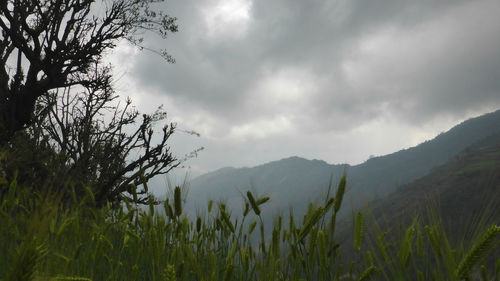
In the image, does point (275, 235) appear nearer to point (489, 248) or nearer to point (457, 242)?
point (457, 242)

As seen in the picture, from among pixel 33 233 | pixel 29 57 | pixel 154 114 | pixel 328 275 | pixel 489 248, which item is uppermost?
pixel 29 57

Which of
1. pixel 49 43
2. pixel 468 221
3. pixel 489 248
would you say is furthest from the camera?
pixel 49 43

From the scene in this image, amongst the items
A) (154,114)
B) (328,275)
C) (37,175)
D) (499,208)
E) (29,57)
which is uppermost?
(29,57)

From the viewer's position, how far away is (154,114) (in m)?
14.9

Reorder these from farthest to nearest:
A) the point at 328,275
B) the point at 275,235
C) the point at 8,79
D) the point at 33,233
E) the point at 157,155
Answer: the point at 157,155 → the point at 8,79 → the point at 275,235 → the point at 328,275 → the point at 33,233

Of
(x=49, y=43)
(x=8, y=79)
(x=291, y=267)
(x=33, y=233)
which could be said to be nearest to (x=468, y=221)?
(x=291, y=267)

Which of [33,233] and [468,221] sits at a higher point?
[33,233]

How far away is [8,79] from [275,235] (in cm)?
1251

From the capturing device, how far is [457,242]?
200 cm

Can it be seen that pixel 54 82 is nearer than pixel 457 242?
No

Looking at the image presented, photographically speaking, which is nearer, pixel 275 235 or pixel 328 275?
pixel 328 275

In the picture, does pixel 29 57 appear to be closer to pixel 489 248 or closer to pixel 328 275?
pixel 328 275

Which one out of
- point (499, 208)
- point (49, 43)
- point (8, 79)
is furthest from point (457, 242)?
point (8, 79)

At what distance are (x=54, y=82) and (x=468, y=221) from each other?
1178 centimetres
